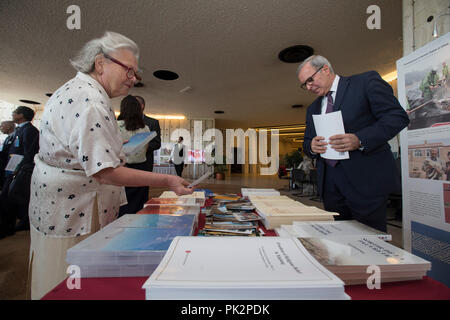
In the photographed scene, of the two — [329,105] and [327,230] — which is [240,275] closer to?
[327,230]

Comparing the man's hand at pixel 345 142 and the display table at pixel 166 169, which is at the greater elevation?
the man's hand at pixel 345 142

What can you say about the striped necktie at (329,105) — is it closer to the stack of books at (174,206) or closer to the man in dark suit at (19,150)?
the stack of books at (174,206)

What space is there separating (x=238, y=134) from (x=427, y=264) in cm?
1366

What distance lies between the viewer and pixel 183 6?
2641mm

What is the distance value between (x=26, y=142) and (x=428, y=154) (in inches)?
163

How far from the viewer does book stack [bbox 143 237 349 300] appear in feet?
0.99

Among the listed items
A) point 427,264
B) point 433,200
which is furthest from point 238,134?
point 427,264

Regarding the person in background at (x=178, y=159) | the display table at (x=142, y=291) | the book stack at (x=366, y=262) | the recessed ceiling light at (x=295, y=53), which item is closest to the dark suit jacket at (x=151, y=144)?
the display table at (x=142, y=291)

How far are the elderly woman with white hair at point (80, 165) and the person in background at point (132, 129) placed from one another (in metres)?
1.00

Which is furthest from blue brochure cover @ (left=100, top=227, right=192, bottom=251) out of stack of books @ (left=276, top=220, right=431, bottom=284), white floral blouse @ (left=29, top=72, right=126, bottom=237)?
stack of books @ (left=276, top=220, right=431, bottom=284)

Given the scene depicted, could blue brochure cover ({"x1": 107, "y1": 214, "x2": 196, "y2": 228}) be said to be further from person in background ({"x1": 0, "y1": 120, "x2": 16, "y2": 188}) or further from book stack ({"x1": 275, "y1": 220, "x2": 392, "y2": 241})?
person in background ({"x1": 0, "y1": 120, "x2": 16, "y2": 188})

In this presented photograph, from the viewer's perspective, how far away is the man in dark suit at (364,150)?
1019mm

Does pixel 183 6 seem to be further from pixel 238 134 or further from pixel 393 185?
pixel 238 134

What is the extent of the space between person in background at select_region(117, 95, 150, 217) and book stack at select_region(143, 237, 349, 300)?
160 cm
